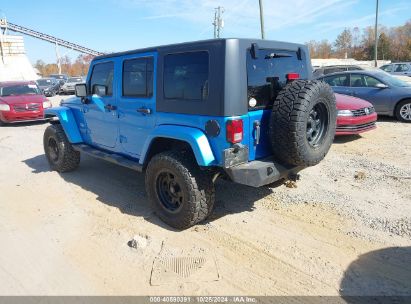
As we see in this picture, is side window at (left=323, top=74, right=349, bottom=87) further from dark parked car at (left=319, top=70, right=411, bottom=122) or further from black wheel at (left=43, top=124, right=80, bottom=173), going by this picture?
black wheel at (left=43, top=124, right=80, bottom=173)

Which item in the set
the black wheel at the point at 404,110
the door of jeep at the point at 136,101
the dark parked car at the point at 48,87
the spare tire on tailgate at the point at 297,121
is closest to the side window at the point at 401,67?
the black wheel at the point at 404,110

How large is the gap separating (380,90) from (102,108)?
7.85 m

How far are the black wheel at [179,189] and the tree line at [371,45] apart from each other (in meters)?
51.6

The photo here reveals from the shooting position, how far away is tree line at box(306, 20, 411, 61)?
71.2 meters

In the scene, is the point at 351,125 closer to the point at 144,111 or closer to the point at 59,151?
the point at 144,111

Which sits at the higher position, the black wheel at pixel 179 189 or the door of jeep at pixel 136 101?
the door of jeep at pixel 136 101

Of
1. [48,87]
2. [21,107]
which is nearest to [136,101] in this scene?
[21,107]

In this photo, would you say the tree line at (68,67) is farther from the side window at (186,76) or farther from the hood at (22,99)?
the side window at (186,76)

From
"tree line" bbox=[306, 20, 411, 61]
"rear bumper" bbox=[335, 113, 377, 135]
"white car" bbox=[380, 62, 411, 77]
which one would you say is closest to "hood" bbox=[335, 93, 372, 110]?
"rear bumper" bbox=[335, 113, 377, 135]

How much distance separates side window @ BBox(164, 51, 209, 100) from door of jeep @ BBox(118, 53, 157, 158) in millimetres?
287

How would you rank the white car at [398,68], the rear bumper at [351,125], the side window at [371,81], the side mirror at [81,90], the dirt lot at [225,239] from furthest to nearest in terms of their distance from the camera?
the white car at [398,68], the side window at [371,81], the rear bumper at [351,125], the side mirror at [81,90], the dirt lot at [225,239]

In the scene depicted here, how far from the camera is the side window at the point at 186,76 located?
353cm

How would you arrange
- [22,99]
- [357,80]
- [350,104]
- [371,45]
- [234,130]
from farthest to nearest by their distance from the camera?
[371,45] < [22,99] < [357,80] < [350,104] < [234,130]

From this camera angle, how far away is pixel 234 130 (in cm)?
338
